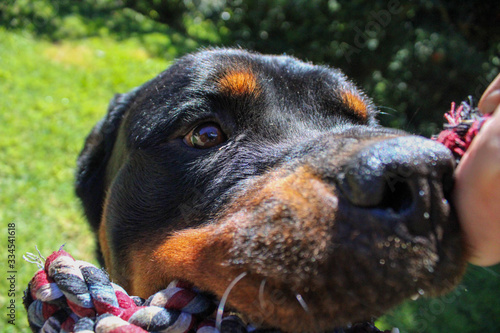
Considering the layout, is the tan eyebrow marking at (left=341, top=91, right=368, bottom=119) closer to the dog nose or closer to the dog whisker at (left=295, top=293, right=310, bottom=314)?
the dog nose

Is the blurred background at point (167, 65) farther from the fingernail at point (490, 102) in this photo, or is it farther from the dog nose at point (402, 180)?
the dog nose at point (402, 180)

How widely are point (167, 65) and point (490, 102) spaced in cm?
806

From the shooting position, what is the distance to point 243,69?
2.55 m

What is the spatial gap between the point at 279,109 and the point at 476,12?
671cm

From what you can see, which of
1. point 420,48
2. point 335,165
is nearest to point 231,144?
point 335,165

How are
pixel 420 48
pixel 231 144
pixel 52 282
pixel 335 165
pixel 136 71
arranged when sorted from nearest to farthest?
pixel 335 165
pixel 52 282
pixel 231 144
pixel 420 48
pixel 136 71

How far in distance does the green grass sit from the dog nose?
3218mm

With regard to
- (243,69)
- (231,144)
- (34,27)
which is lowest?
(34,27)

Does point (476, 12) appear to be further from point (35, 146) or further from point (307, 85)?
point (35, 146)

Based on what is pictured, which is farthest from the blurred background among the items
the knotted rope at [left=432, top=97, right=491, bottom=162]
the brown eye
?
the knotted rope at [left=432, top=97, right=491, bottom=162]

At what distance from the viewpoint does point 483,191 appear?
4.40 ft

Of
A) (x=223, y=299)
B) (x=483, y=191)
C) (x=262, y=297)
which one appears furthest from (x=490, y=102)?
(x=223, y=299)

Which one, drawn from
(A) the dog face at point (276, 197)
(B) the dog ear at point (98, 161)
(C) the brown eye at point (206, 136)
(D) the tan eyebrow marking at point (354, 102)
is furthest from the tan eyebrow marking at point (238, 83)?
(B) the dog ear at point (98, 161)

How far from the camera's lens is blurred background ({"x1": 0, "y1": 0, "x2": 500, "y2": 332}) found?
5504mm
